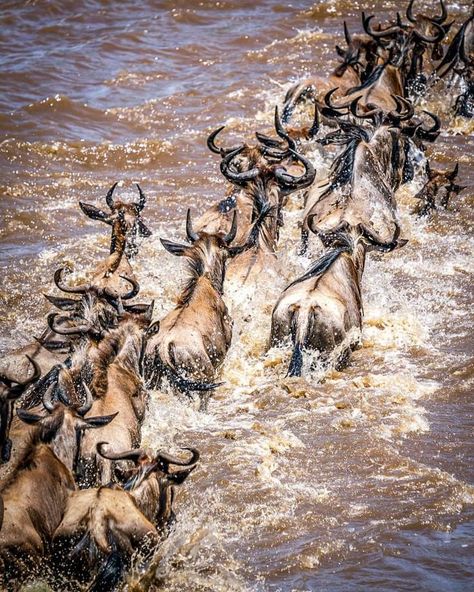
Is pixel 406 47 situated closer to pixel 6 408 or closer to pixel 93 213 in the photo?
pixel 93 213

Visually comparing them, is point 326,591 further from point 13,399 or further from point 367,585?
point 13,399

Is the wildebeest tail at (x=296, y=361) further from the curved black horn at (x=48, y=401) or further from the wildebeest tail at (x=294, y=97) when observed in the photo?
the wildebeest tail at (x=294, y=97)

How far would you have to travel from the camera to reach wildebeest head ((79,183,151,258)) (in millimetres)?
9859

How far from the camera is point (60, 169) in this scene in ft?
44.5

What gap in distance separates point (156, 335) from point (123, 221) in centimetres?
258

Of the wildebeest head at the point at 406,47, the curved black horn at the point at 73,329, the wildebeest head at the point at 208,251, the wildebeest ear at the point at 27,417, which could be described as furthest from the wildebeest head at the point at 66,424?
the wildebeest head at the point at 406,47

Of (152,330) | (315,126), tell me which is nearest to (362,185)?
(315,126)

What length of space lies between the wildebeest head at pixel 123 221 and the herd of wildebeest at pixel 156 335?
0.02 meters

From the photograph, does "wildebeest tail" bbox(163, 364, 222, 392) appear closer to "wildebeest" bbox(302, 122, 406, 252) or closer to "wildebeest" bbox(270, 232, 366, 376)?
"wildebeest" bbox(270, 232, 366, 376)

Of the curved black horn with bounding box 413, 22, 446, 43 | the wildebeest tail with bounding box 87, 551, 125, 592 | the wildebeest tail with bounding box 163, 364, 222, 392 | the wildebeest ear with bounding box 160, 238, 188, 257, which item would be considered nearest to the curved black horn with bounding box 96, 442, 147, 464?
the wildebeest tail with bounding box 87, 551, 125, 592

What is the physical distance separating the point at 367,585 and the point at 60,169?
30.3 feet

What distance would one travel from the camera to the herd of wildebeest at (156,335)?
5441 mm

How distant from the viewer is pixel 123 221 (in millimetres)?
10047

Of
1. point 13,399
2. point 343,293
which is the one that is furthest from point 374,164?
point 13,399
